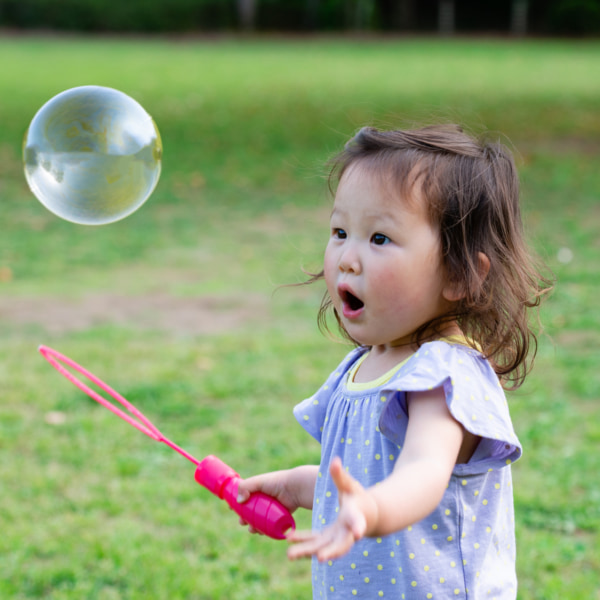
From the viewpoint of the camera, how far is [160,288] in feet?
21.1

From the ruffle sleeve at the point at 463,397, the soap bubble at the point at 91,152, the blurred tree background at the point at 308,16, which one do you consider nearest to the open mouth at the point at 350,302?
the ruffle sleeve at the point at 463,397

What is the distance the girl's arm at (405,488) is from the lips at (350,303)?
0.18 meters

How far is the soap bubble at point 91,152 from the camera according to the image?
247cm

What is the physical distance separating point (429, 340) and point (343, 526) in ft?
1.76

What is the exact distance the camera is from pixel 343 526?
1203mm

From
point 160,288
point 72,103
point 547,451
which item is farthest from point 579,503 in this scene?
point 160,288

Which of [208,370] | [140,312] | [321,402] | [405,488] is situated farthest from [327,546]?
[140,312]

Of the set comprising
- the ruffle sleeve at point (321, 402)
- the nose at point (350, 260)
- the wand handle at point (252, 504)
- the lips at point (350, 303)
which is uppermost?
the nose at point (350, 260)

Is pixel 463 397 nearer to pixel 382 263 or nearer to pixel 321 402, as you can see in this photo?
pixel 382 263

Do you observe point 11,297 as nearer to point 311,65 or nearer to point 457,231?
point 457,231

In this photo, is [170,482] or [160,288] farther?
[160,288]

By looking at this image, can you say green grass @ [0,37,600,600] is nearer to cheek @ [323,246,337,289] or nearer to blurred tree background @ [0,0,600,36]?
cheek @ [323,246,337,289]

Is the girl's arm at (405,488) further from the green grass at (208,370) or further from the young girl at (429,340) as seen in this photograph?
the green grass at (208,370)

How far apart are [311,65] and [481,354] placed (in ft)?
80.8
